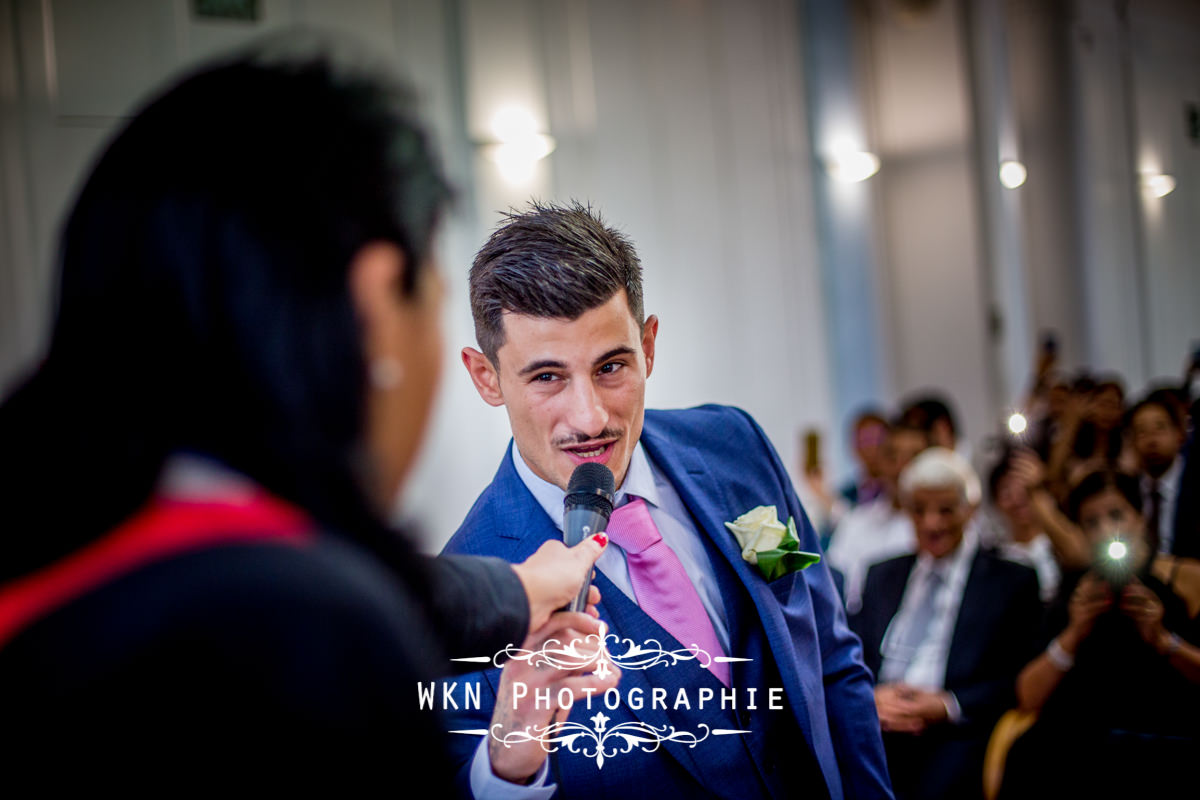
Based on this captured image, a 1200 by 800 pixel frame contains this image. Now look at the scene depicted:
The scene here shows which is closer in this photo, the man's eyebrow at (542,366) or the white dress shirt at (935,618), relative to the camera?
the man's eyebrow at (542,366)

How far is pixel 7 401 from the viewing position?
739 millimetres

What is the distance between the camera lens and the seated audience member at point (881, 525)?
4.26 meters

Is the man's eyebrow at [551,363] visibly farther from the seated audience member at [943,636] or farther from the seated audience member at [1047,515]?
the seated audience member at [1047,515]

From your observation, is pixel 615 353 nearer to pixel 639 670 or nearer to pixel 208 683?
pixel 639 670

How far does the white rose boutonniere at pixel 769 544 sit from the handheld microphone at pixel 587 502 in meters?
0.29

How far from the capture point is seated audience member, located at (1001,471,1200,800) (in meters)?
2.70

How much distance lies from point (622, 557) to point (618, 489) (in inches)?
4.3

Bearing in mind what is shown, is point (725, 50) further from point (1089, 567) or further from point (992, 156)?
point (992, 156)

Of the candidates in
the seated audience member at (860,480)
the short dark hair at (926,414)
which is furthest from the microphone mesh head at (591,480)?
the short dark hair at (926,414)

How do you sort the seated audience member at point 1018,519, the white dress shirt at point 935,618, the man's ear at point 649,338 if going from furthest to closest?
the seated audience member at point 1018,519
the white dress shirt at point 935,618
the man's ear at point 649,338

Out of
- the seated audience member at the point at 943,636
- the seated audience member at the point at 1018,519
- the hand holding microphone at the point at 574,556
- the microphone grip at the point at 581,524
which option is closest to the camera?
the hand holding microphone at the point at 574,556

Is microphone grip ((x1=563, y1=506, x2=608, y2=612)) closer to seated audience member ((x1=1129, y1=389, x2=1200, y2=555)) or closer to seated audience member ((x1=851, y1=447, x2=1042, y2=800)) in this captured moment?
seated audience member ((x1=851, y1=447, x2=1042, y2=800))

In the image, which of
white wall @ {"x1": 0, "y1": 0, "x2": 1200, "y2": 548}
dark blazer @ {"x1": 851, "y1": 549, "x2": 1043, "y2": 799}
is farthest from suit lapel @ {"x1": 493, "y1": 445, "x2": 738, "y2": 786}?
dark blazer @ {"x1": 851, "y1": 549, "x2": 1043, "y2": 799}

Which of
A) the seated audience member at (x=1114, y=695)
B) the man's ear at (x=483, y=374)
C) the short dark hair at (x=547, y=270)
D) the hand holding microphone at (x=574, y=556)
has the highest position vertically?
the short dark hair at (x=547, y=270)
